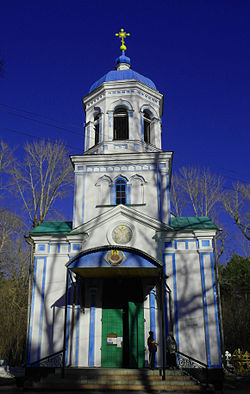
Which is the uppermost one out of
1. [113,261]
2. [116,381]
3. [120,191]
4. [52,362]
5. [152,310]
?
[120,191]

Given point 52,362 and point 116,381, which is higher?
point 52,362

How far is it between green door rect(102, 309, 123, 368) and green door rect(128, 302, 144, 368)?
0.34m

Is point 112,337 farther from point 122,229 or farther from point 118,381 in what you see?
point 122,229

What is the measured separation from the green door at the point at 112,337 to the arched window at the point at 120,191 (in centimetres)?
387

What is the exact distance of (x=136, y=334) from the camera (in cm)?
1125

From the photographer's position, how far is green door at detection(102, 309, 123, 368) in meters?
11.1

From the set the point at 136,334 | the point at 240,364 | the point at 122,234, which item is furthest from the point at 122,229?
the point at 240,364

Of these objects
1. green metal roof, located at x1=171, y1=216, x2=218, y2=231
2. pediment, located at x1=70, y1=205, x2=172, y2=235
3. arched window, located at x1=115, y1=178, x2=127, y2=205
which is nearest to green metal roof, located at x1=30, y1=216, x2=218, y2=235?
green metal roof, located at x1=171, y1=216, x2=218, y2=231

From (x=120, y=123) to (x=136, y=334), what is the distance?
7958 millimetres

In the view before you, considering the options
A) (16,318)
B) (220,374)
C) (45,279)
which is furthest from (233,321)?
(45,279)

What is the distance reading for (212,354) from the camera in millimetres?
10688

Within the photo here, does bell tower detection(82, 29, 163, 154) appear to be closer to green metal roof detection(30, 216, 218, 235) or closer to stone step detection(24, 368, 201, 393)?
green metal roof detection(30, 216, 218, 235)

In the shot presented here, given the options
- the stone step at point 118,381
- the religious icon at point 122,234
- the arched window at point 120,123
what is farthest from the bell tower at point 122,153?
the stone step at point 118,381

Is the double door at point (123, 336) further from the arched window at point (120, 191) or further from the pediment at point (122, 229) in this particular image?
the arched window at point (120, 191)
